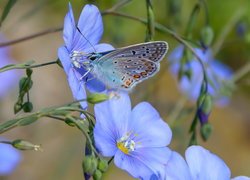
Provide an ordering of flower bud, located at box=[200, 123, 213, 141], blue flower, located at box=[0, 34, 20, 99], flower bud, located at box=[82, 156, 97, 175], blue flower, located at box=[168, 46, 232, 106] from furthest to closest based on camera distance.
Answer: blue flower, located at box=[0, 34, 20, 99]
blue flower, located at box=[168, 46, 232, 106]
flower bud, located at box=[200, 123, 213, 141]
flower bud, located at box=[82, 156, 97, 175]

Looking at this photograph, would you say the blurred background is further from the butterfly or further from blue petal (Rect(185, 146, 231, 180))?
blue petal (Rect(185, 146, 231, 180))

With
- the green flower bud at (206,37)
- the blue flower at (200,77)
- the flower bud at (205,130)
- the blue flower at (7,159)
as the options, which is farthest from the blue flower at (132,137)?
the blue flower at (7,159)

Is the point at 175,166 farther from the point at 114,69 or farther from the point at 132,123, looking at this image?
the point at 114,69

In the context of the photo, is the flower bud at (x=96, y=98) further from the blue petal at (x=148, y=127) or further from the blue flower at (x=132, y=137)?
the blue petal at (x=148, y=127)

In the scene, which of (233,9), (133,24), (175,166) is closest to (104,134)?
(175,166)

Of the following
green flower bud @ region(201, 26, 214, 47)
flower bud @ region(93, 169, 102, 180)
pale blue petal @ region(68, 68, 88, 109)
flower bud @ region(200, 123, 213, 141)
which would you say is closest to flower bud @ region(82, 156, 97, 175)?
flower bud @ region(93, 169, 102, 180)

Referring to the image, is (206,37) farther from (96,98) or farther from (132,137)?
(96,98)
